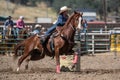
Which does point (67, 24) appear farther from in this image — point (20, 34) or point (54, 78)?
point (20, 34)

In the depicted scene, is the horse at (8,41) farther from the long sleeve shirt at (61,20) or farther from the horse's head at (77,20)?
the horse's head at (77,20)

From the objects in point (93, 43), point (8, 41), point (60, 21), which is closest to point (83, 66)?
point (60, 21)

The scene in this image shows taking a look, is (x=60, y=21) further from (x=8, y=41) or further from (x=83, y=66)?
(x=8, y=41)

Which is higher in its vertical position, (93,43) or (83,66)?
(93,43)

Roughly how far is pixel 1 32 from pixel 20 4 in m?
54.3

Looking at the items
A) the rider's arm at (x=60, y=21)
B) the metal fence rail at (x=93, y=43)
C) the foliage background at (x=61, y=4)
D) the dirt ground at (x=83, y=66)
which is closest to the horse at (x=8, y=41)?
the metal fence rail at (x=93, y=43)

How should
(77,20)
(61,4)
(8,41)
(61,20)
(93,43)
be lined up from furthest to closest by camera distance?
(61,4) → (93,43) → (8,41) → (61,20) → (77,20)

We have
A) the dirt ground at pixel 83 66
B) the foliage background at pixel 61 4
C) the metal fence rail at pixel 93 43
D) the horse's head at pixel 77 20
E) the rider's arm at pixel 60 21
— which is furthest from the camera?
the foliage background at pixel 61 4

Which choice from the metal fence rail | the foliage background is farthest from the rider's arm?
the foliage background

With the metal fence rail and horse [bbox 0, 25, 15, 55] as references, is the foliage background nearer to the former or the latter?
the metal fence rail

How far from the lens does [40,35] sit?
1294 centimetres

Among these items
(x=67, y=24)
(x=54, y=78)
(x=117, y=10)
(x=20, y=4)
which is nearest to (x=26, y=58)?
(x=67, y=24)

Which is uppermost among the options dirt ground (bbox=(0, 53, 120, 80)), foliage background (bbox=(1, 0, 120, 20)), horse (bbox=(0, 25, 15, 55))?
foliage background (bbox=(1, 0, 120, 20))

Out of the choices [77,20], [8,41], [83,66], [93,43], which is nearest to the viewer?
[77,20]
